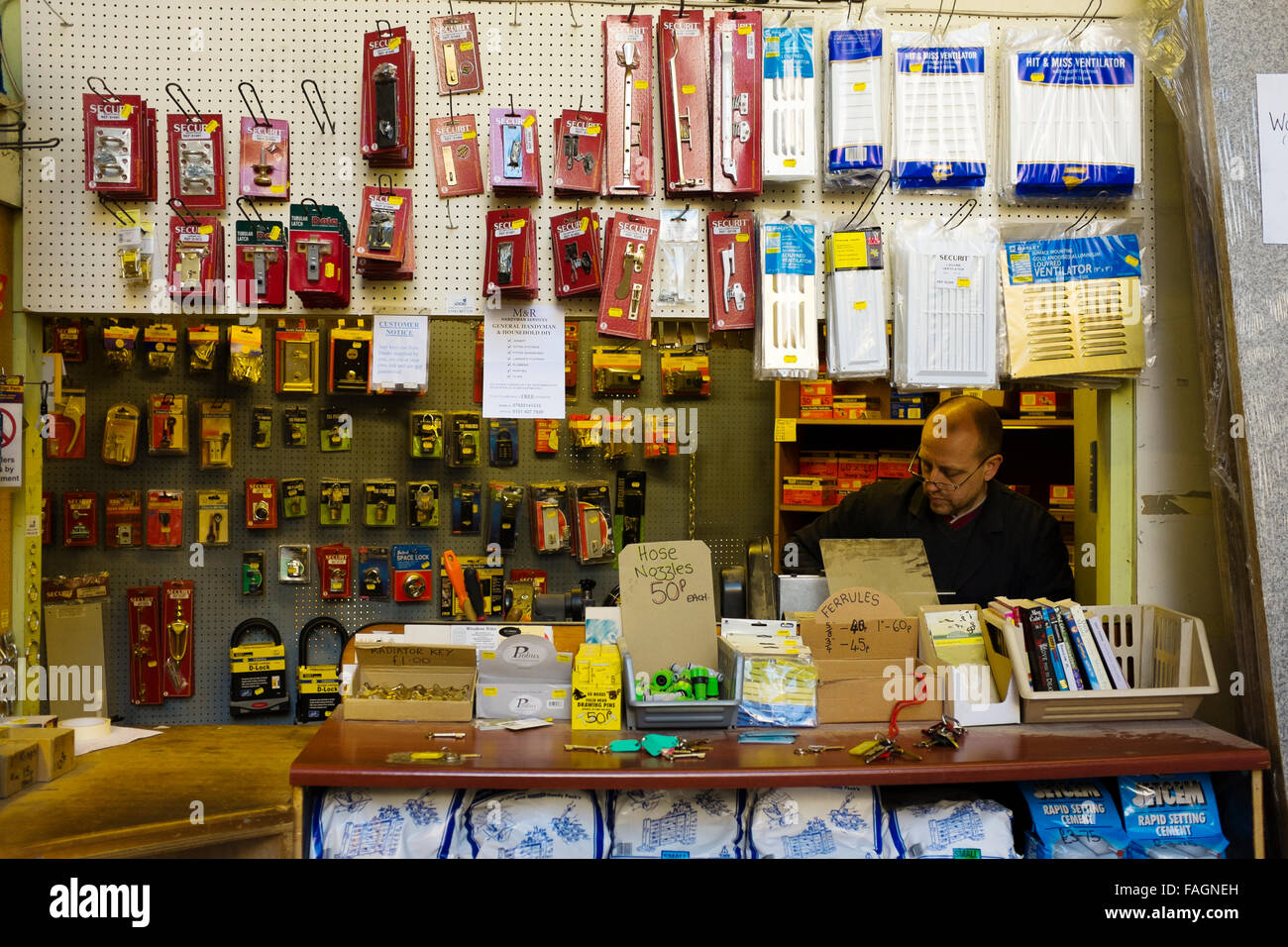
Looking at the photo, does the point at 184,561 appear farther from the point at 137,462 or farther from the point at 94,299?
the point at 94,299

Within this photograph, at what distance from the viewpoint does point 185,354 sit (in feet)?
13.8

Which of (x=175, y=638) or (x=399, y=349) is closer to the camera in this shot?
(x=399, y=349)

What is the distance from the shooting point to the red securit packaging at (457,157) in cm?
253

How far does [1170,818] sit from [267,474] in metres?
3.75

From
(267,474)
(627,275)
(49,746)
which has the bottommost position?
(49,746)

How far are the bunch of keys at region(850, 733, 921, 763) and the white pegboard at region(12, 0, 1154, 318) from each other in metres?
1.25

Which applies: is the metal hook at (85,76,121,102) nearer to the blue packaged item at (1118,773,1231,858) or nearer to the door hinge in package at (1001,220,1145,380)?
the door hinge in package at (1001,220,1145,380)

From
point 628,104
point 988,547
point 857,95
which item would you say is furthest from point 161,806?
point 988,547

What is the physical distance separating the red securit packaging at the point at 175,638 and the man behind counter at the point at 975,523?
2778 mm

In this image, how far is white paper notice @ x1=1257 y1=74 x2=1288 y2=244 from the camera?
2365 millimetres

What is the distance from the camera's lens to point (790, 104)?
8.14 ft

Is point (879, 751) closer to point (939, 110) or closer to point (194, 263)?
point (939, 110)

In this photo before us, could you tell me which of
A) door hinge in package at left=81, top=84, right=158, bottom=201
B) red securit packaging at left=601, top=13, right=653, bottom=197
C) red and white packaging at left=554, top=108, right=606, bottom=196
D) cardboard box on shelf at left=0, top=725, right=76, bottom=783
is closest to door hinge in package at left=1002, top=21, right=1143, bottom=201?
red securit packaging at left=601, top=13, right=653, bottom=197
